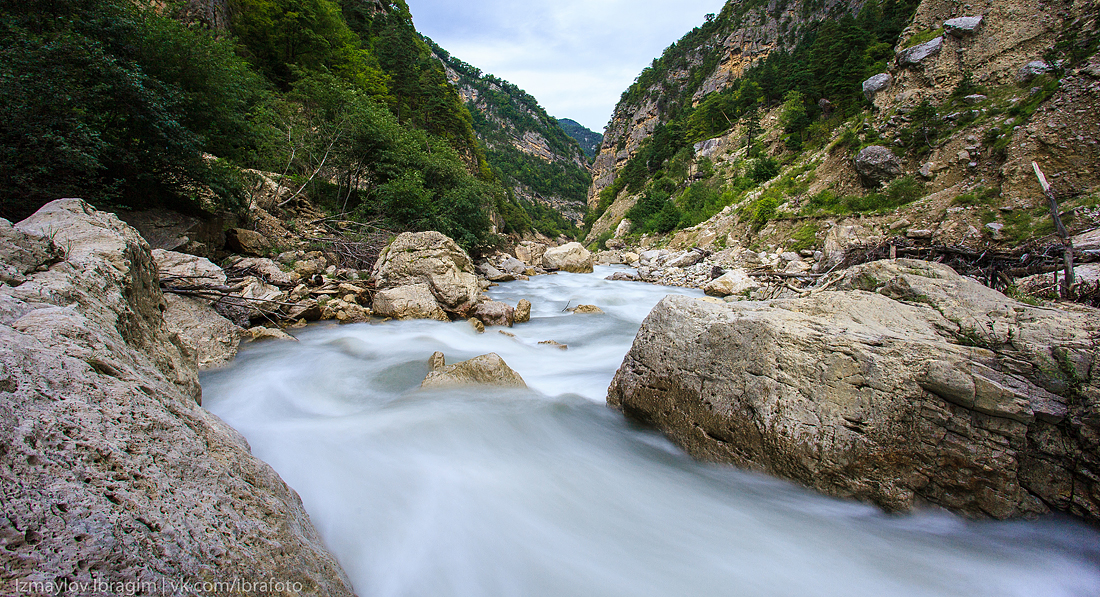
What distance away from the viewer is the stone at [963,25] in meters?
14.2

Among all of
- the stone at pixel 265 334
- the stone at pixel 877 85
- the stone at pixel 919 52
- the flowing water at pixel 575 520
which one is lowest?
the flowing water at pixel 575 520

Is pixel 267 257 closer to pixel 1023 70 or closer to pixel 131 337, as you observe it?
pixel 131 337

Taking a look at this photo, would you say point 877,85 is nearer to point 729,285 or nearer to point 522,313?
point 729,285

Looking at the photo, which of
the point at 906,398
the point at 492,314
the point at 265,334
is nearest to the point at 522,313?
the point at 492,314

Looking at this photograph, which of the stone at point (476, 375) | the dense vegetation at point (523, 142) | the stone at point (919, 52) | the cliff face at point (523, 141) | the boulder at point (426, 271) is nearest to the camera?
the stone at point (476, 375)

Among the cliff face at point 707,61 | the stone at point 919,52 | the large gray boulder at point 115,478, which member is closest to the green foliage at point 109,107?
the large gray boulder at point 115,478

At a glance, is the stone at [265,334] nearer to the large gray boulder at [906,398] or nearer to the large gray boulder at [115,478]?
the large gray boulder at [115,478]

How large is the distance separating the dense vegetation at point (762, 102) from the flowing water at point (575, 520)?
2374cm

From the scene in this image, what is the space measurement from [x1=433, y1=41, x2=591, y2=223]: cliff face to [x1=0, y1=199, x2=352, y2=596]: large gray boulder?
87692mm

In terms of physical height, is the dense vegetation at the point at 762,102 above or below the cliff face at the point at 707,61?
below

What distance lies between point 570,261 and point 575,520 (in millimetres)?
18804

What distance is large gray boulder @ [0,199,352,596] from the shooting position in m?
0.98

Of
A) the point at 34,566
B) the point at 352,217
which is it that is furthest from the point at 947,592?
the point at 352,217

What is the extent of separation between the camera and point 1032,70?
1191cm
